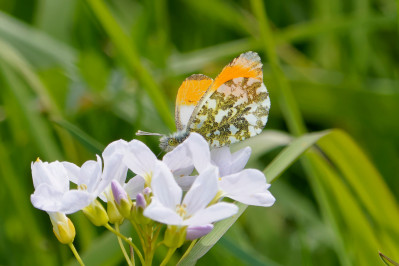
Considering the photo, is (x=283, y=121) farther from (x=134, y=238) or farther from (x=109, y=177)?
(x=109, y=177)

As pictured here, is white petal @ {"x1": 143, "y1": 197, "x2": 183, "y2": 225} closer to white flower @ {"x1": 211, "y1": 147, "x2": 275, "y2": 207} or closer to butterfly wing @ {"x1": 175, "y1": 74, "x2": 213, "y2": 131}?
white flower @ {"x1": 211, "y1": 147, "x2": 275, "y2": 207}

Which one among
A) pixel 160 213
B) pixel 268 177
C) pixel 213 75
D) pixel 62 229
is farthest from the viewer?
pixel 213 75

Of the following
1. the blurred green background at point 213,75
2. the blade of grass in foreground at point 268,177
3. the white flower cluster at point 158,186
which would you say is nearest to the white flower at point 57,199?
the white flower cluster at point 158,186

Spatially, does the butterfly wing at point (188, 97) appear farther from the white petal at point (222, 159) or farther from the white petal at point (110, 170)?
the white petal at point (110, 170)

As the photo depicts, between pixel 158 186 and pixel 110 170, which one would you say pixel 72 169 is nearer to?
pixel 110 170

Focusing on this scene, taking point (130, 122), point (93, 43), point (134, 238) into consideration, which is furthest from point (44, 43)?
point (134, 238)

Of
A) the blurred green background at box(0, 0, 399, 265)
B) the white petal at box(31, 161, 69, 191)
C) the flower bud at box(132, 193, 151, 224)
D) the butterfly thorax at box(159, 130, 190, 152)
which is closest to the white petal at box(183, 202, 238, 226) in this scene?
the flower bud at box(132, 193, 151, 224)

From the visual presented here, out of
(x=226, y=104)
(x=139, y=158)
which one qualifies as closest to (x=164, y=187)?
(x=139, y=158)
